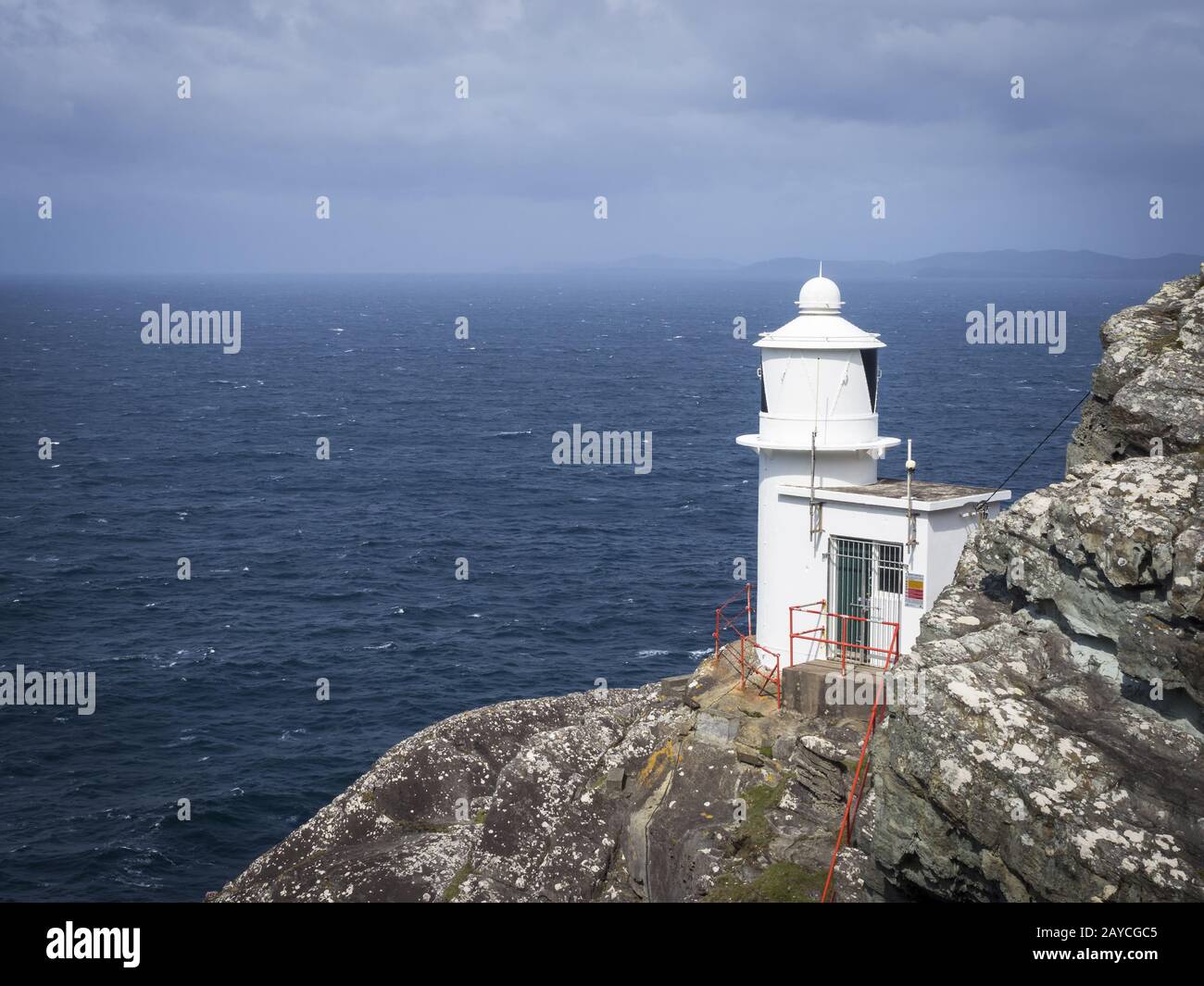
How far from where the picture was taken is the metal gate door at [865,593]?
90.7 feet

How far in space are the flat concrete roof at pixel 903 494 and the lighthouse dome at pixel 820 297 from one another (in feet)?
13.5

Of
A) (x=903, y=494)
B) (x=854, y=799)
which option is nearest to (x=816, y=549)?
(x=903, y=494)

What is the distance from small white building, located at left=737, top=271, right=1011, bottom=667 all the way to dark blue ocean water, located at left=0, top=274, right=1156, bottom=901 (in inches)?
769

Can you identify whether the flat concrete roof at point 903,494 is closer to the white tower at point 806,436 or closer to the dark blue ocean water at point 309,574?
the white tower at point 806,436

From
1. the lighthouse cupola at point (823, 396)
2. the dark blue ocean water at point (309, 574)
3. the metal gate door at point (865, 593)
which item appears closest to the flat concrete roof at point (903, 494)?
the lighthouse cupola at point (823, 396)

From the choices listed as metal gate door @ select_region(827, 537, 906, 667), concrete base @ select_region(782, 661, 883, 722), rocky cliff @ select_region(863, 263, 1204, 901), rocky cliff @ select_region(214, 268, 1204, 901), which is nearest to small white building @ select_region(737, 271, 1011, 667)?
metal gate door @ select_region(827, 537, 906, 667)

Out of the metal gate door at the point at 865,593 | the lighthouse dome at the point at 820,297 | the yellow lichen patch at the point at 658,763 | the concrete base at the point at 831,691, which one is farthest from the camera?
the lighthouse dome at the point at 820,297

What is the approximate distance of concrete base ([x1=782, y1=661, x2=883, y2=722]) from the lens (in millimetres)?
26688

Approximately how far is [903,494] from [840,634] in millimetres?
3358

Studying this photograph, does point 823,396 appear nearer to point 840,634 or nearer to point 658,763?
point 840,634

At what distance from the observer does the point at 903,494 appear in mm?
27859

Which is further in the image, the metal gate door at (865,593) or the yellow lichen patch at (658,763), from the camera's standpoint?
the metal gate door at (865,593)

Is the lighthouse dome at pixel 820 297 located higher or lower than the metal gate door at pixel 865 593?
higher

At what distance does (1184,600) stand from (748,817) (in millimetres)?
10296
